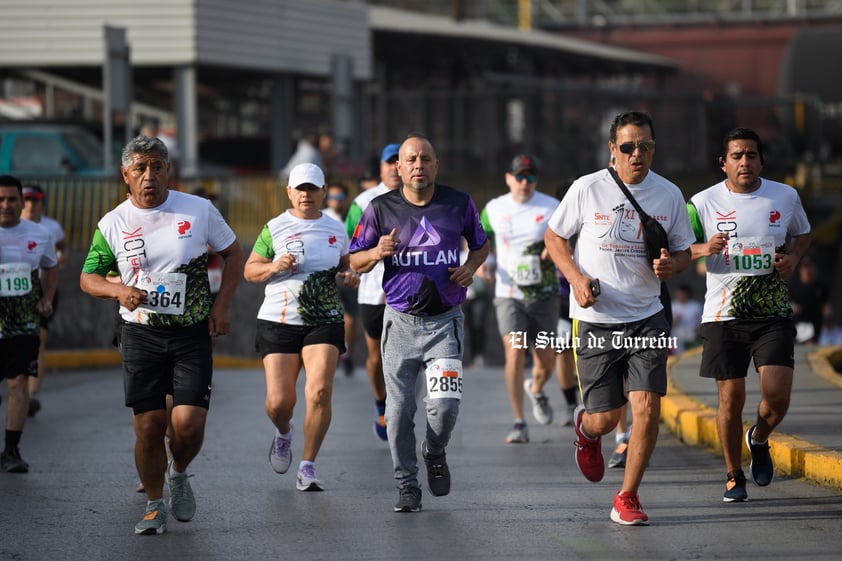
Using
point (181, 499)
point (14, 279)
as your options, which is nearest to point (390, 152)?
point (14, 279)

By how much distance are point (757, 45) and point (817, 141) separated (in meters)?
20.4

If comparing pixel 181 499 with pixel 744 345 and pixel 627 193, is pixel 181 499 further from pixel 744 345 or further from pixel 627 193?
pixel 744 345

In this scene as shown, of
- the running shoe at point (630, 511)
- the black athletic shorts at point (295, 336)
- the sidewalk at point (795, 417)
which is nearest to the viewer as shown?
the running shoe at point (630, 511)

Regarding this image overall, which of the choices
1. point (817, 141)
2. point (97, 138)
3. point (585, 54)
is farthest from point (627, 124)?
point (585, 54)

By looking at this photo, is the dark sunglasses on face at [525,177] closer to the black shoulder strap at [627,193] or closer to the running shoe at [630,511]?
the black shoulder strap at [627,193]

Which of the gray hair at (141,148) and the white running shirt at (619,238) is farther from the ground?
the gray hair at (141,148)

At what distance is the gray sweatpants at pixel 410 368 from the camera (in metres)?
8.62

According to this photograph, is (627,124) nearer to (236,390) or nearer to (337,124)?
(236,390)

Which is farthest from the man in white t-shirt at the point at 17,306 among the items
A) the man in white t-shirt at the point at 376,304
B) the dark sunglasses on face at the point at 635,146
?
the dark sunglasses on face at the point at 635,146

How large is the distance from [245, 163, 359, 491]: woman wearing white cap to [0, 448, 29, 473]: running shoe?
6.19ft

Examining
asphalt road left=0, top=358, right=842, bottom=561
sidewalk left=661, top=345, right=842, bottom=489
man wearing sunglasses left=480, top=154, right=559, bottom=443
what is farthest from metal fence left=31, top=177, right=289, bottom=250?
asphalt road left=0, top=358, right=842, bottom=561

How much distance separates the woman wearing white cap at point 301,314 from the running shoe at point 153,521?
5.14 ft

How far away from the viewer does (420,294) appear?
336 inches

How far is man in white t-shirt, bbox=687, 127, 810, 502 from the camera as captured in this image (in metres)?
8.75
